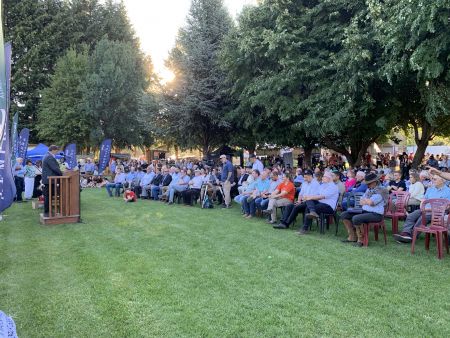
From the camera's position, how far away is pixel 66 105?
1241 inches

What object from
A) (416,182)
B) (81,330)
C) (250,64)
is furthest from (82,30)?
(81,330)

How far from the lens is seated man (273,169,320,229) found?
8883 millimetres

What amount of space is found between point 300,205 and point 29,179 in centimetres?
1032

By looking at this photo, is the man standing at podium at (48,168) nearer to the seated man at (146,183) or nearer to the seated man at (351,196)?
the seated man at (146,183)

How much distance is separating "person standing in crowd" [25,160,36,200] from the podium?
18.2 feet

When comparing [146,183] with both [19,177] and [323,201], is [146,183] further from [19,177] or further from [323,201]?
[323,201]

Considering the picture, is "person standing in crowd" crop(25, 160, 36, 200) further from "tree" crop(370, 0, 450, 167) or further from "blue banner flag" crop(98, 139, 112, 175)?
"tree" crop(370, 0, 450, 167)

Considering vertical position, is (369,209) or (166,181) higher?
(166,181)


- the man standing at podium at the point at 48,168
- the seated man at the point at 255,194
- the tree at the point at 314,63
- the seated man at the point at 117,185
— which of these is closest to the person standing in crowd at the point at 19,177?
the seated man at the point at 117,185

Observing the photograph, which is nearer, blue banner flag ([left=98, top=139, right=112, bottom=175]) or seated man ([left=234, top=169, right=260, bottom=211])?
seated man ([left=234, top=169, right=260, bottom=211])

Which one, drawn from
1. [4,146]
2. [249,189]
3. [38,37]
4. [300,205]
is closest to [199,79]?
[249,189]

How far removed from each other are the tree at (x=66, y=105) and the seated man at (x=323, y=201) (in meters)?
26.2

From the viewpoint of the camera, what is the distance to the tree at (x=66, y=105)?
103 feet

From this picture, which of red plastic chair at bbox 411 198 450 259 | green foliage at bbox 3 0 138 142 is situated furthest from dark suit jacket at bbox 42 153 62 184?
green foliage at bbox 3 0 138 142
